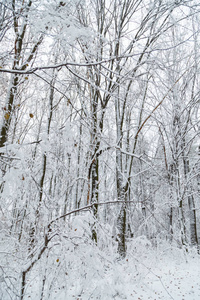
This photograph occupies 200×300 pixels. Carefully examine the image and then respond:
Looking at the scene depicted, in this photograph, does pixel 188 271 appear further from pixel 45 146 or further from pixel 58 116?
pixel 58 116

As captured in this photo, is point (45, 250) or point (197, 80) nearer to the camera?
point (45, 250)

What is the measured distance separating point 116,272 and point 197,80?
8.85 metres

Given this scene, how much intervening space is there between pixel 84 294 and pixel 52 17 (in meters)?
4.72

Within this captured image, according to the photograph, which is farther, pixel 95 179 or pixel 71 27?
pixel 95 179

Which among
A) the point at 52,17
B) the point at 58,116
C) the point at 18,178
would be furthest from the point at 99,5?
the point at 58,116

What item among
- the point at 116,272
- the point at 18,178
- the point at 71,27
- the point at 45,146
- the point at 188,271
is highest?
the point at 71,27

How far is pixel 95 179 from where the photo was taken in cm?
376

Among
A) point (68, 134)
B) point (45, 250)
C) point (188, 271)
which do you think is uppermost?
point (68, 134)

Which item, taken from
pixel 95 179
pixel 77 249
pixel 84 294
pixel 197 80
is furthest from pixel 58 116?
pixel 77 249

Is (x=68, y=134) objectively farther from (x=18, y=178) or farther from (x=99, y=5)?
(x=99, y=5)

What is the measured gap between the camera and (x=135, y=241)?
3674mm

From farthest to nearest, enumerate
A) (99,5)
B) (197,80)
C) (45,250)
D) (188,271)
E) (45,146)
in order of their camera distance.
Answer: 1. (197,80)
2. (188,271)
3. (99,5)
4. (45,250)
5. (45,146)

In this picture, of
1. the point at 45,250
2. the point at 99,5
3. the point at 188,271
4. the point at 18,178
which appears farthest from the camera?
the point at 188,271

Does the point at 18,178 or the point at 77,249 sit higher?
the point at 18,178
